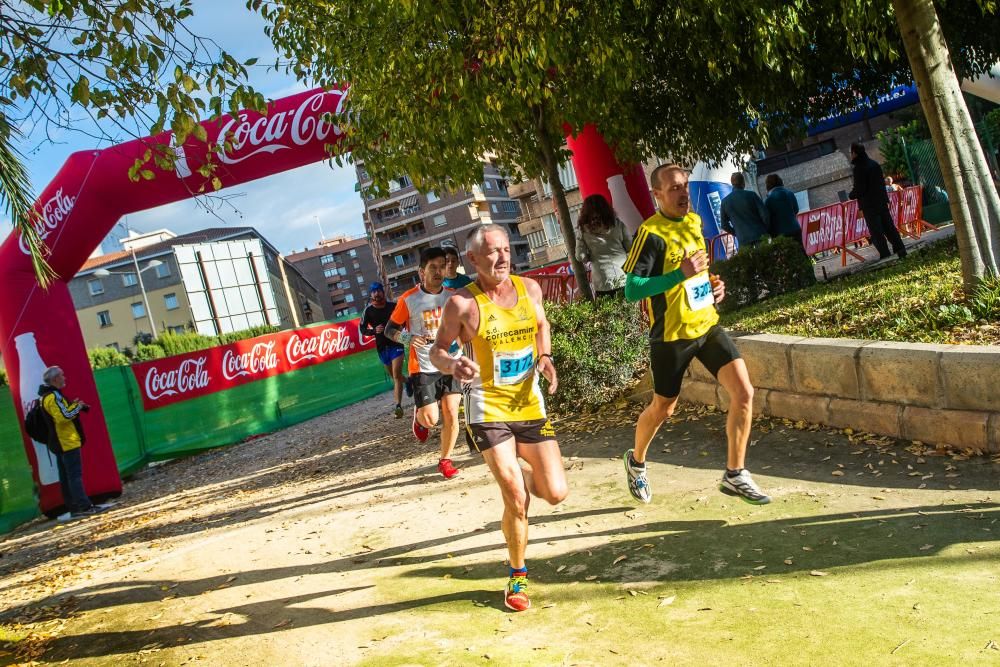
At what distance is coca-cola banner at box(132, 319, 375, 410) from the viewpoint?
51.8ft

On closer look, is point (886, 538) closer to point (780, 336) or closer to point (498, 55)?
point (780, 336)

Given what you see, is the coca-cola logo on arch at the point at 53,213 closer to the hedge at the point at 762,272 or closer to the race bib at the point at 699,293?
the hedge at the point at 762,272

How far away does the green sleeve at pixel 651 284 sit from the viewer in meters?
4.67

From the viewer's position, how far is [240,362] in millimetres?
17531

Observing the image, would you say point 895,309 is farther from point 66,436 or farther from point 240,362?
point 240,362

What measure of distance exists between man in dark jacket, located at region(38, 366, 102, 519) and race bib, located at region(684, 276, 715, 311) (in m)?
9.13

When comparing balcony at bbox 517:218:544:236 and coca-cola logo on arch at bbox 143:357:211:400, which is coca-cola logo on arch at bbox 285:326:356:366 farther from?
balcony at bbox 517:218:544:236

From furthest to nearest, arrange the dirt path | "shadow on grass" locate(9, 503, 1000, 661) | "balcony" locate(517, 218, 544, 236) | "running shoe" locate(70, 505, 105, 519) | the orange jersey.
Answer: "balcony" locate(517, 218, 544, 236) → "running shoe" locate(70, 505, 105, 519) → the orange jersey → "shadow on grass" locate(9, 503, 1000, 661) → the dirt path

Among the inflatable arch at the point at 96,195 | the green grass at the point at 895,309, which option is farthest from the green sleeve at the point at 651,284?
the inflatable arch at the point at 96,195

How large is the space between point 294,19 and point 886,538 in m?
8.01

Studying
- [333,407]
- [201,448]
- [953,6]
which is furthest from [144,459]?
[953,6]

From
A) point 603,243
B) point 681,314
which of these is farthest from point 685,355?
point 603,243

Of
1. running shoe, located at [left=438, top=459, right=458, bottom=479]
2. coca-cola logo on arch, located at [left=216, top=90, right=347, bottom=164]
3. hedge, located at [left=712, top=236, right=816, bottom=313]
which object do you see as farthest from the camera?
coca-cola logo on arch, located at [left=216, top=90, right=347, bottom=164]

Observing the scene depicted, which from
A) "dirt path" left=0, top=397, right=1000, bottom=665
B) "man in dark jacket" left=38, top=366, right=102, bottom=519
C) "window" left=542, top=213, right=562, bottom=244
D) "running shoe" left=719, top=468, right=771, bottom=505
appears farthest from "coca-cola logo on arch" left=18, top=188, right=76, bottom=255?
"window" left=542, top=213, right=562, bottom=244
